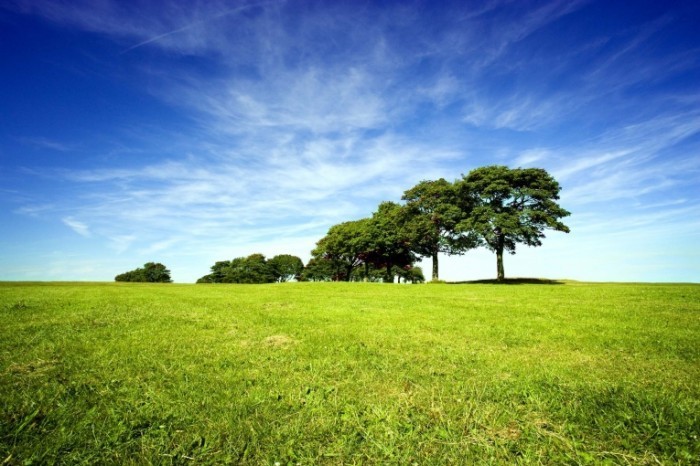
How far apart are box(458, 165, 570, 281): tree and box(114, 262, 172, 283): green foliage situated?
440ft

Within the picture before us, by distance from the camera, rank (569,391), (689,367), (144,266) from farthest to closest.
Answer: (144,266)
(689,367)
(569,391)

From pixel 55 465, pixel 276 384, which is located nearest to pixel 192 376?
pixel 276 384

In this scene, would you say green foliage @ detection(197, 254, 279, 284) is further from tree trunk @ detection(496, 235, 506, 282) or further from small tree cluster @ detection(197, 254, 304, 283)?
tree trunk @ detection(496, 235, 506, 282)

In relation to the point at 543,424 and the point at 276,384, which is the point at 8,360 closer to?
the point at 276,384

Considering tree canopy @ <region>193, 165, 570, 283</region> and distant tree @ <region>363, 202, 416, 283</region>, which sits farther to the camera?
distant tree @ <region>363, 202, 416, 283</region>

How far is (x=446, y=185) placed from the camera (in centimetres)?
5447

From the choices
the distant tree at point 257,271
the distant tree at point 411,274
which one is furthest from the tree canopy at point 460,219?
the distant tree at point 257,271

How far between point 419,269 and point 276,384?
131049 millimetres

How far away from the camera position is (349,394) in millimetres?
6316

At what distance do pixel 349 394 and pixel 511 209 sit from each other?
47.0 meters

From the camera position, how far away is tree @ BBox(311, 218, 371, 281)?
65312mm

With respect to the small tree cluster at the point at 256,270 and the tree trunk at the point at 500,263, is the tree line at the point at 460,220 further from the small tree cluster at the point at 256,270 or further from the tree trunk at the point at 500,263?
the small tree cluster at the point at 256,270

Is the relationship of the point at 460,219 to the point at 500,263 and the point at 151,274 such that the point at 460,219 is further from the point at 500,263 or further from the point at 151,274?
the point at 151,274

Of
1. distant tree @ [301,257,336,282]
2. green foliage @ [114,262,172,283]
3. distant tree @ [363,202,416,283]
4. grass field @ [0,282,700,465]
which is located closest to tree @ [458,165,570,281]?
distant tree @ [363,202,416,283]
